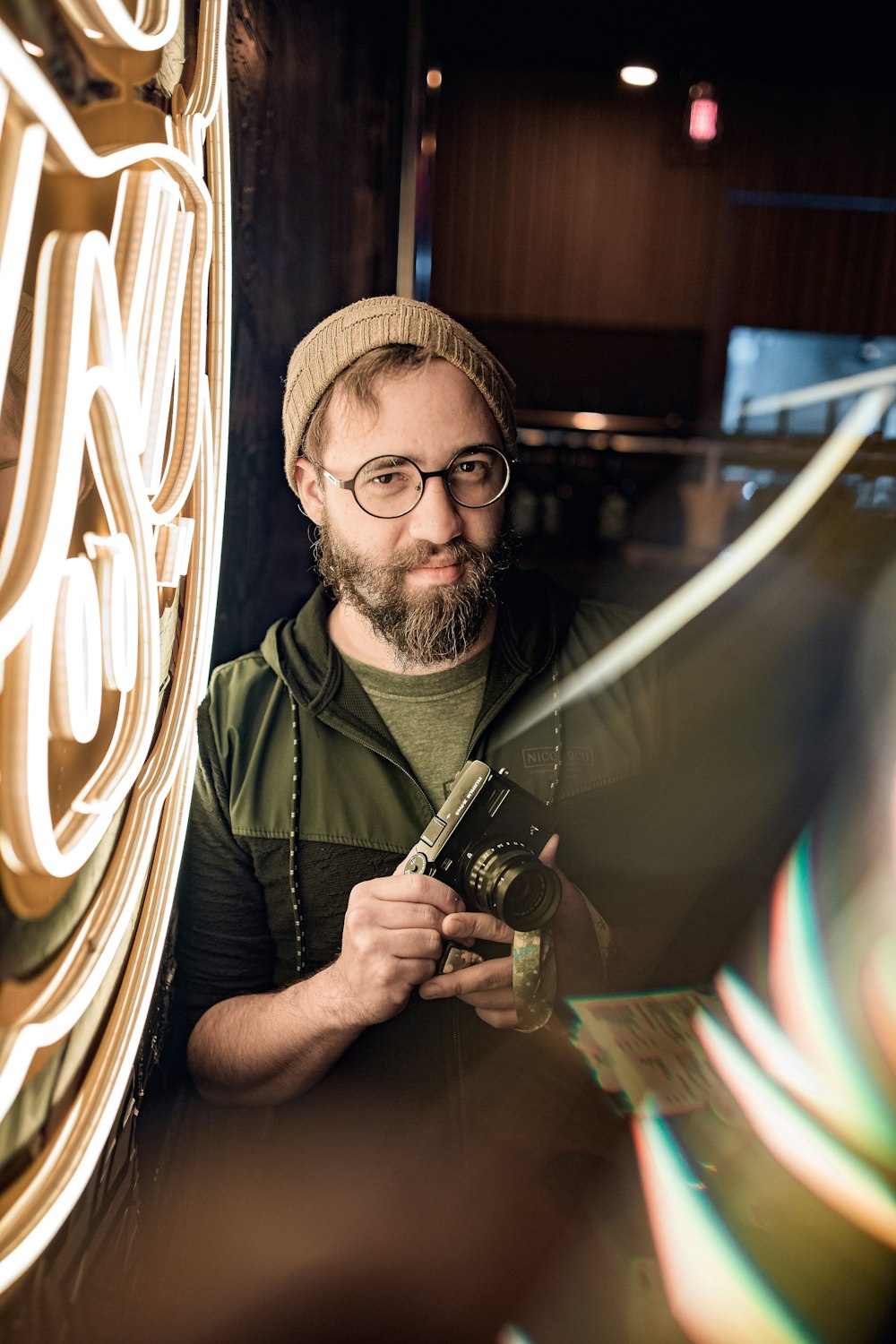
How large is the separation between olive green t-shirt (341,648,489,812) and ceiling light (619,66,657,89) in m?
2.86

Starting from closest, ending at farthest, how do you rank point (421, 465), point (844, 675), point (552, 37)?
point (421, 465) < point (844, 675) < point (552, 37)

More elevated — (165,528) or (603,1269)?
(165,528)

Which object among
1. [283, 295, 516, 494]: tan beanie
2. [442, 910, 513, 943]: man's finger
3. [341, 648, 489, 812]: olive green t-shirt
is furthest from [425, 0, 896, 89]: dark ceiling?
[442, 910, 513, 943]: man's finger

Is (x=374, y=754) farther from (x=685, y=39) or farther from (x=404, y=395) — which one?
(x=685, y=39)

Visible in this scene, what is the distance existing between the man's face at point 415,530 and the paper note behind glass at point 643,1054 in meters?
0.51

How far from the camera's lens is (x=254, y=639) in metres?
1.13

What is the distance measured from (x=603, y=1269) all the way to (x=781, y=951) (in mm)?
533

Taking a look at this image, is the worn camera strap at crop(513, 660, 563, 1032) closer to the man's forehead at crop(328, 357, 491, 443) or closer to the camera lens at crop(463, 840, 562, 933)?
the camera lens at crop(463, 840, 562, 933)

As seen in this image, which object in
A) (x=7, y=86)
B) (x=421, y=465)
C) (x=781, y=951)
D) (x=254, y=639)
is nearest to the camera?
(x=7, y=86)

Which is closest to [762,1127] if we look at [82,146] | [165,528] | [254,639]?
[254,639]

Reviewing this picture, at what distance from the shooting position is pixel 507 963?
40.1 inches

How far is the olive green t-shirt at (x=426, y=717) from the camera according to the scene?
1.06 meters

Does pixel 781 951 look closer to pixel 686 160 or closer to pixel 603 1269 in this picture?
pixel 603 1269

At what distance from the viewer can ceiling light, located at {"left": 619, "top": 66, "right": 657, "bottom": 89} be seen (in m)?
3.00
